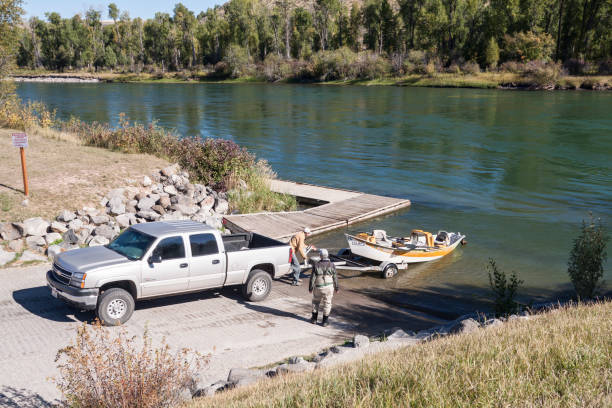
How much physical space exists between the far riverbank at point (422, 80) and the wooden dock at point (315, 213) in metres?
72.3

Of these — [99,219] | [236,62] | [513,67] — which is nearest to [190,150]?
[99,219]

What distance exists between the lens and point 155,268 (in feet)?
37.3

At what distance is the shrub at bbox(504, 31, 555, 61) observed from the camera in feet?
322

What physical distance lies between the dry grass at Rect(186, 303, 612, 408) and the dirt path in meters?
3.18

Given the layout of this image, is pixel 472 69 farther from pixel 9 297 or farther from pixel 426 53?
pixel 9 297

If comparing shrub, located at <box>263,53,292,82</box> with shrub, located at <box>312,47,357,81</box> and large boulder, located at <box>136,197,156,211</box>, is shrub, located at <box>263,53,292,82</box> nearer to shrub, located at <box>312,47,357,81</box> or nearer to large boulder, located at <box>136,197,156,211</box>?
shrub, located at <box>312,47,357,81</box>

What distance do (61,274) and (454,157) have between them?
107 ft

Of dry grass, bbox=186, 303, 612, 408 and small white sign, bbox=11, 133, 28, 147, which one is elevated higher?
small white sign, bbox=11, 133, 28, 147

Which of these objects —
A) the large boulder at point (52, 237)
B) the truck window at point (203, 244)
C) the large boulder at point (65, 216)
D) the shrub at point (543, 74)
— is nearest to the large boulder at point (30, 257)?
the large boulder at point (52, 237)

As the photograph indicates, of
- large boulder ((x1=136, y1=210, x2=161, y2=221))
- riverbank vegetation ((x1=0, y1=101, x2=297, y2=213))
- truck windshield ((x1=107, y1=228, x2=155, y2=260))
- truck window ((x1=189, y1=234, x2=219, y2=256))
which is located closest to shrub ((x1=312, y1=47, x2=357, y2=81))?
riverbank vegetation ((x1=0, y1=101, x2=297, y2=213))

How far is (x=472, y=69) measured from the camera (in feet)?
328

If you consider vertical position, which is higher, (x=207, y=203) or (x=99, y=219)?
(x=99, y=219)

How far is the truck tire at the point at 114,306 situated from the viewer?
10656mm

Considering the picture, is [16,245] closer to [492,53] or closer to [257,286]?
[257,286]
